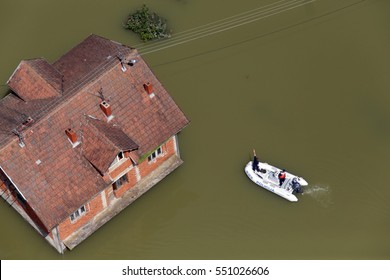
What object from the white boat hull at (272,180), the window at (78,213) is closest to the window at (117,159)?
the window at (78,213)

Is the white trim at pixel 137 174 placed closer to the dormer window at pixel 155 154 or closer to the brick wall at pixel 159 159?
the brick wall at pixel 159 159

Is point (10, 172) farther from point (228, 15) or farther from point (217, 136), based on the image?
point (228, 15)

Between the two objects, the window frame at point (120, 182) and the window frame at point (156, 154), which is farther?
the window frame at point (156, 154)

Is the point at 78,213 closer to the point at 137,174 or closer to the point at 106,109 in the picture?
the point at 137,174

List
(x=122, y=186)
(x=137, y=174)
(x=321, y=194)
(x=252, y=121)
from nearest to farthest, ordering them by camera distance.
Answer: (x=122, y=186), (x=137, y=174), (x=321, y=194), (x=252, y=121)

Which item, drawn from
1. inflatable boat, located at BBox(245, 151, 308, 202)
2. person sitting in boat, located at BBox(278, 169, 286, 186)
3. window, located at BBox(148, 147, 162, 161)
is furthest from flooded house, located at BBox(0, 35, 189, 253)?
person sitting in boat, located at BBox(278, 169, 286, 186)

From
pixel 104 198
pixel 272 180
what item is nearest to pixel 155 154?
pixel 104 198
